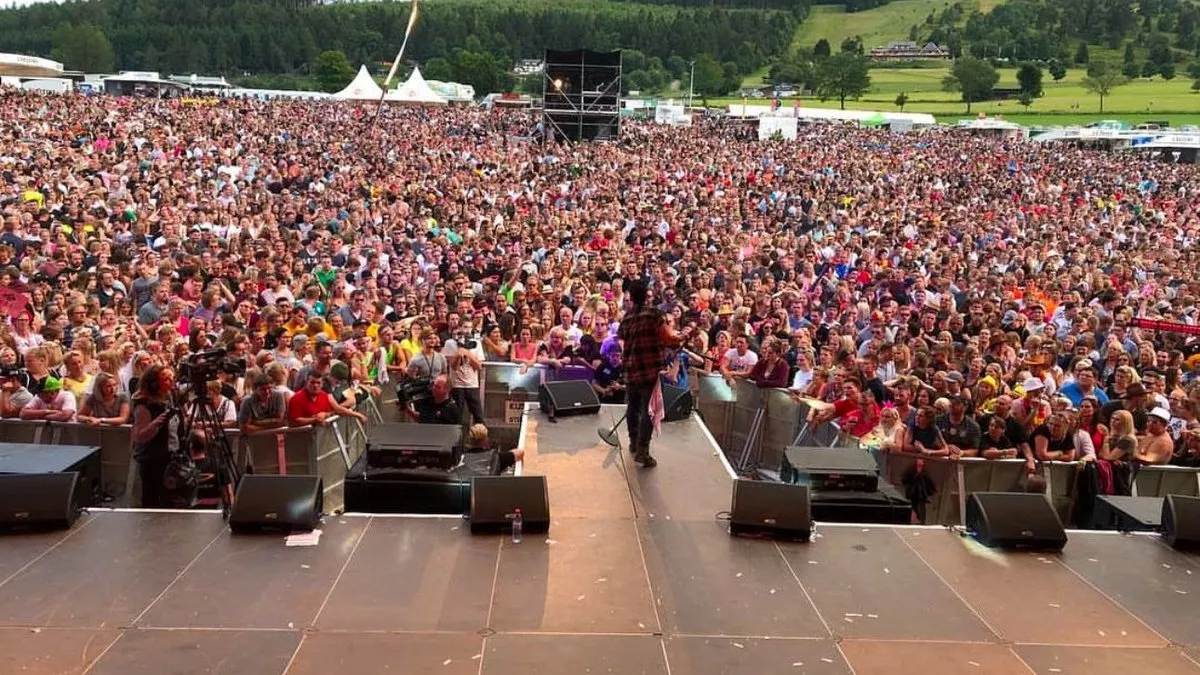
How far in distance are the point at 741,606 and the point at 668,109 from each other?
50.8m

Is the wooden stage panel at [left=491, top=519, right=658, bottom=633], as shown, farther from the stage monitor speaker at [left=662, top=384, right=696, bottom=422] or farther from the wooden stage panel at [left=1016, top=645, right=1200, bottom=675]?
the stage monitor speaker at [left=662, top=384, right=696, bottom=422]

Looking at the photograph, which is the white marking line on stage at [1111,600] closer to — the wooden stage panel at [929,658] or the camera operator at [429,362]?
the wooden stage panel at [929,658]

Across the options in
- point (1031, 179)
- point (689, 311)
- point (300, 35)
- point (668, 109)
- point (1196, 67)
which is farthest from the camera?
point (300, 35)

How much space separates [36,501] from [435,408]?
11.7ft

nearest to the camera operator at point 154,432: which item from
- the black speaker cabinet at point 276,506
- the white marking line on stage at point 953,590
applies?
the black speaker cabinet at point 276,506

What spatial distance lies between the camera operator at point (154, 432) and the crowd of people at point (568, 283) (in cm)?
3

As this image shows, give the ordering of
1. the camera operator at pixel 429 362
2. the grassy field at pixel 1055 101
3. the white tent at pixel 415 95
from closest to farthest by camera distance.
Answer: the camera operator at pixel 429 362
the white tent at pixel 415 95
the grassy field at pixel 1055 101

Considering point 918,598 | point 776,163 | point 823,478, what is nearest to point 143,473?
point 823,478

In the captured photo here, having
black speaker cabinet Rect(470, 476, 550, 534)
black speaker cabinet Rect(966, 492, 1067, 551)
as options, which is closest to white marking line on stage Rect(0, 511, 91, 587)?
black speaker cabinet Rect(470, 476, 550, 534)

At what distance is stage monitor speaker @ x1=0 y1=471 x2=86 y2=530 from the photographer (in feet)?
20.7

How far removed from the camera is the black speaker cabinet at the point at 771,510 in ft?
21.6

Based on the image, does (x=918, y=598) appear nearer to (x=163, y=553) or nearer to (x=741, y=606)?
(x=741, y=606)

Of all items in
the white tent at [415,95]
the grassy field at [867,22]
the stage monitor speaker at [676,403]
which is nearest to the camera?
the stage monitor speaker at [676,403]

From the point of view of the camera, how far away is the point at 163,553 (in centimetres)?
608
